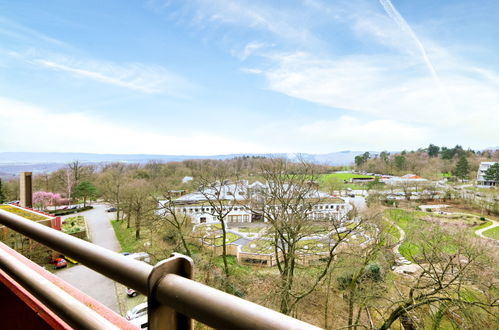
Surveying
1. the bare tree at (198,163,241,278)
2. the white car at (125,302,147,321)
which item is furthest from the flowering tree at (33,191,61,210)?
the white car at (125,302,147,321)

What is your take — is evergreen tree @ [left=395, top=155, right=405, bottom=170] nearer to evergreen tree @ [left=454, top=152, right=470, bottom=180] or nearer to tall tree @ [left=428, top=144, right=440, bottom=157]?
evergreen tree @ [left=454, top=152, right=470, bottom=180]

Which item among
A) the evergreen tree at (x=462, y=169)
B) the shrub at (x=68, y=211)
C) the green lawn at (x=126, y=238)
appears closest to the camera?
the green lawn at (x=126, y=238)

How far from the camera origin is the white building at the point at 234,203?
33.5ft

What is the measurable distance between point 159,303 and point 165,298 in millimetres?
46

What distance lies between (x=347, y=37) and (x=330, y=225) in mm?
18575

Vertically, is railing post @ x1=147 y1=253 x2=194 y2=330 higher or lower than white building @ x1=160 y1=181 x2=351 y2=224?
higher

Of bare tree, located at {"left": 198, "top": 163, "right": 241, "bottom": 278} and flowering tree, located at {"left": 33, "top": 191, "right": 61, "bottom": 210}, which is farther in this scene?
flowering tree, located at {"left": 33, "top": 191, "right": 61, "bottom": 210}

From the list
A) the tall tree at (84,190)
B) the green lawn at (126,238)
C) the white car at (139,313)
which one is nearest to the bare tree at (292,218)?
the green lawn at (126,238)

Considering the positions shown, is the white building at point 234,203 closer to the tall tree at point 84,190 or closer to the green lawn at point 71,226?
the green lawn at point 71,226

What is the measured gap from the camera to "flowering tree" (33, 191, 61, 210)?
58.7 feet

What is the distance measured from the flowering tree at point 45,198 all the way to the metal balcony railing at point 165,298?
22.1 meters

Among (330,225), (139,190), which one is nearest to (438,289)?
(330,225)

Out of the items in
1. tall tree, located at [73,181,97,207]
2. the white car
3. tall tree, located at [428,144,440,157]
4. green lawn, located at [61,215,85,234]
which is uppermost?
tall tree, located at [428,144,440,157]

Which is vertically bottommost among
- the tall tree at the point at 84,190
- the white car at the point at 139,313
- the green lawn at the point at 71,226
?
the green lawn at the point at 71,226
